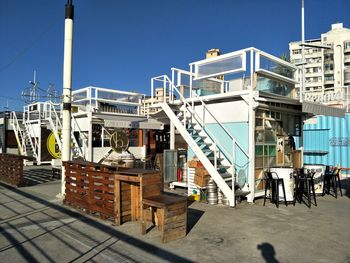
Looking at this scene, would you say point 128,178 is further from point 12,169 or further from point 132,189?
point 12,169

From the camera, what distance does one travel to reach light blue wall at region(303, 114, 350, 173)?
16.2 meters

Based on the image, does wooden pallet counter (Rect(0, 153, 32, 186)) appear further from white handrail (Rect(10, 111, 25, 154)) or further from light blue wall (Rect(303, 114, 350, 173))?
light blue wall (Rect(303, 114, 350, 173))

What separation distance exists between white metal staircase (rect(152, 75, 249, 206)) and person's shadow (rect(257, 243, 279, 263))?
3040 millimetres

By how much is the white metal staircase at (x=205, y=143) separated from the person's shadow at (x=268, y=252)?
120 inches

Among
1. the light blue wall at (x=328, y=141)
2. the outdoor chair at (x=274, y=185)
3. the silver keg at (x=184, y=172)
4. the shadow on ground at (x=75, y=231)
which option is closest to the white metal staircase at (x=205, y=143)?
the outdoor chair at (x=274, y=185)

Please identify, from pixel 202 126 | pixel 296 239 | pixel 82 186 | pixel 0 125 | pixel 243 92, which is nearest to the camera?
pixel 296 239

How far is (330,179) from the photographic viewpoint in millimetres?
10867

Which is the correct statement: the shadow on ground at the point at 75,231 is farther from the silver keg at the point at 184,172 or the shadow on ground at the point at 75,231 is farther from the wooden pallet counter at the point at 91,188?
the silver keg at the point at 184,172

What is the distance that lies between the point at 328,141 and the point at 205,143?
10106 millimetres

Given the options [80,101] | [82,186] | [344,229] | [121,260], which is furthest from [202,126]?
[80,101]

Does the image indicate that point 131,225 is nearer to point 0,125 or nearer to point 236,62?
point 236,62

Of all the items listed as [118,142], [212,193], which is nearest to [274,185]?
[212,193]

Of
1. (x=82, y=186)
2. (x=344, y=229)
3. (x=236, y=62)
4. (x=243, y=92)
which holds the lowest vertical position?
(x=344, y=229)

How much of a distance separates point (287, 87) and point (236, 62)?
248cm
